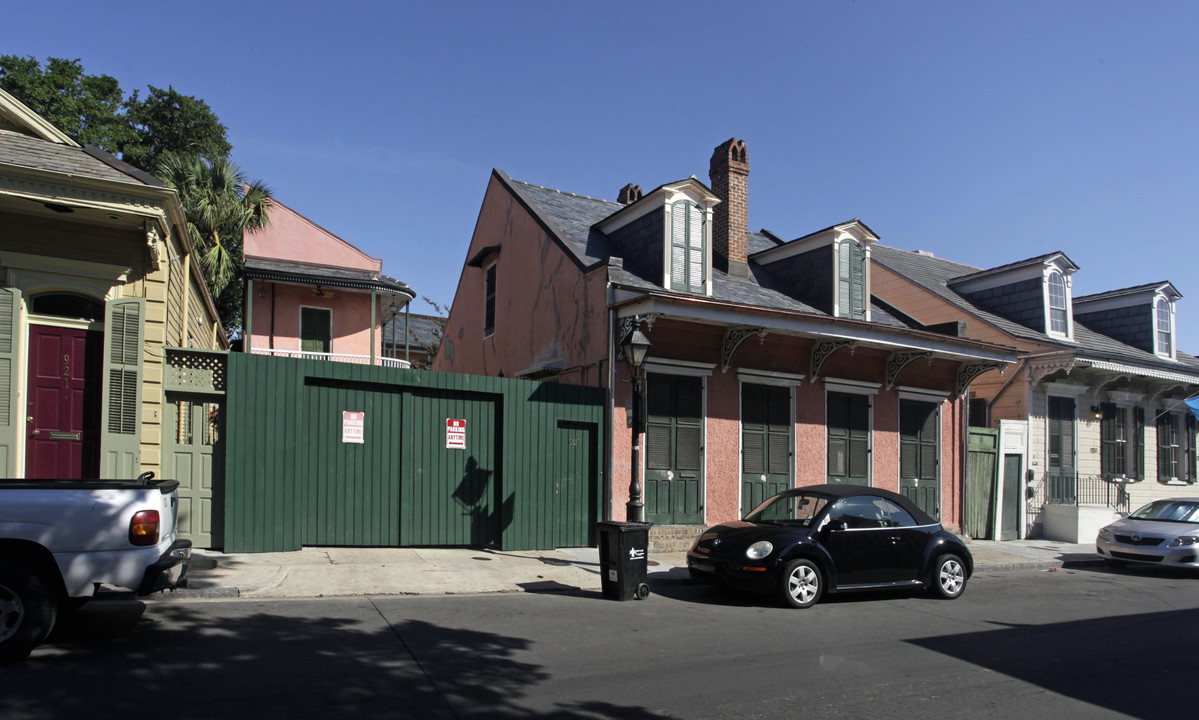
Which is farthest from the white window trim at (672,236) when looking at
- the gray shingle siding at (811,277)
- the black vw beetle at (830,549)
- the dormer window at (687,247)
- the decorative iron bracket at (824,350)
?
the black vw beetle at (830,549)

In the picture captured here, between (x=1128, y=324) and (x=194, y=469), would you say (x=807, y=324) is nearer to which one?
(x=194, y=469)

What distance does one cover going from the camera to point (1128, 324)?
2303 cm

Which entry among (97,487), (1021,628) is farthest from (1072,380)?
(97,487)

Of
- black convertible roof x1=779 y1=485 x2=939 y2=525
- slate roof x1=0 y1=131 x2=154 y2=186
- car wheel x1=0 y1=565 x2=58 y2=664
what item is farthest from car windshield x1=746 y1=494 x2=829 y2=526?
slate roof x1=0 y1=131 x2=154 y2=186

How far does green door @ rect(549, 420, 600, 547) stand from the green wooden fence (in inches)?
0.7

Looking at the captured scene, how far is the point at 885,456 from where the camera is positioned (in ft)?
54.7

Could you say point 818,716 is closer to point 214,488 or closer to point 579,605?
point 579,605

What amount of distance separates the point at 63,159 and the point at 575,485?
8517 millimetres

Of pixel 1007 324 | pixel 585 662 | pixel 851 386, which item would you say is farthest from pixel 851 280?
pixel 585 662

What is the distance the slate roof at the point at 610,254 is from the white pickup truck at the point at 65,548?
345 inches

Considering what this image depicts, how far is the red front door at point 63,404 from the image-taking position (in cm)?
985

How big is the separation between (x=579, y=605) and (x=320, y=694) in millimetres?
4172

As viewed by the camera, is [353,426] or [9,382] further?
[353,426]

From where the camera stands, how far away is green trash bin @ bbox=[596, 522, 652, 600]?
9.30m
